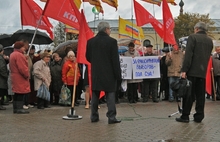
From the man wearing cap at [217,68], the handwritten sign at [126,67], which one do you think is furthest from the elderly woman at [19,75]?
the man wearing cap at [217,68]

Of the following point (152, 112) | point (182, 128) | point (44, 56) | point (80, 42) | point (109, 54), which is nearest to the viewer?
point (182, 128)

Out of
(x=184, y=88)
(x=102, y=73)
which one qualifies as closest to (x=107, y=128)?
(x=102, y=73)

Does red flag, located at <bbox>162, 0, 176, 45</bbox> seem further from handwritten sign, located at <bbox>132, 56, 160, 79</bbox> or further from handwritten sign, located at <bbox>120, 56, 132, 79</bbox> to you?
handwritten sign, located at <bbox>120, 56, 132, 79</bbox>

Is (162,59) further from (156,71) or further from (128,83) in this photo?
(128,83)

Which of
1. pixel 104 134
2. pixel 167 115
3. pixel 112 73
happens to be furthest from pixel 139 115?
pixel 104 134

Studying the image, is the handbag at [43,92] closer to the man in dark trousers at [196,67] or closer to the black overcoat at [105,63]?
the black overcoat at [105,63]

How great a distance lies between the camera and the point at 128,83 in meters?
13.2

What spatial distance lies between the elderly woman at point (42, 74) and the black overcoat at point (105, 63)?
3383mm

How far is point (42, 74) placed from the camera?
37.4 feet

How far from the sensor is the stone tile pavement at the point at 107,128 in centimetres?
676

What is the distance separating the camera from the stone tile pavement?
6758 mm

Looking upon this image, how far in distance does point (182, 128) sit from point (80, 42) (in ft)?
11.6

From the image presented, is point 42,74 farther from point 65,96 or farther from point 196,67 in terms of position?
point 196,67

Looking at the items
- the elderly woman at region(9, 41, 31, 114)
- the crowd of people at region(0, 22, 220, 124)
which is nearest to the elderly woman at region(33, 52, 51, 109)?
the crowd of people at region(0, 22, 220, 124)
